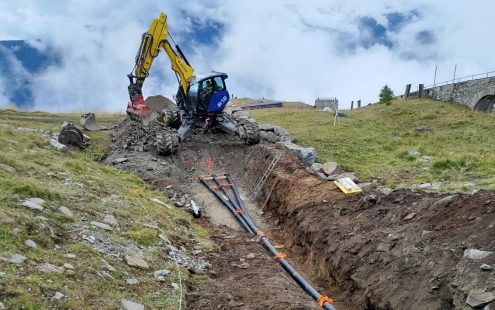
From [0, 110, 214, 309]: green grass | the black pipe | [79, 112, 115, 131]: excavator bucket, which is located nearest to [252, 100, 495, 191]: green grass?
the black pipe

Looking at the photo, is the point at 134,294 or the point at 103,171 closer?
the point at 134,294

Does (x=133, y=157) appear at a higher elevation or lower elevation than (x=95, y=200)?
higher

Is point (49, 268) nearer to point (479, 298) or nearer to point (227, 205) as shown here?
point (479, 298)

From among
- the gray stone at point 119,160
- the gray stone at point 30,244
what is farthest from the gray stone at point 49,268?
the gray stone at point 119,160

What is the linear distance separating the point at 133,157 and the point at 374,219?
10.1 m

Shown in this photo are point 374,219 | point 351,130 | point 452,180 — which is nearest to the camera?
point 374,219

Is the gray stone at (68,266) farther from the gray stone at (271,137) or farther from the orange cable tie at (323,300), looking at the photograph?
the gray stone at (271,137)

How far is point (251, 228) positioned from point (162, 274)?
4432 mm

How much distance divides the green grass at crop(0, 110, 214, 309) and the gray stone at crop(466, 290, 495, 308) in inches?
153

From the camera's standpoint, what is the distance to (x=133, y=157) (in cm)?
1639

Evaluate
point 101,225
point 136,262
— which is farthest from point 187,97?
point 136,262

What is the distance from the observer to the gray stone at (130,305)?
18.9ft

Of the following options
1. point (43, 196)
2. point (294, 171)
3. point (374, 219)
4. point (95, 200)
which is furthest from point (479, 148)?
point (43, 196)

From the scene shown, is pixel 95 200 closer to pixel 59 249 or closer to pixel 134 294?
pixel 59 249
